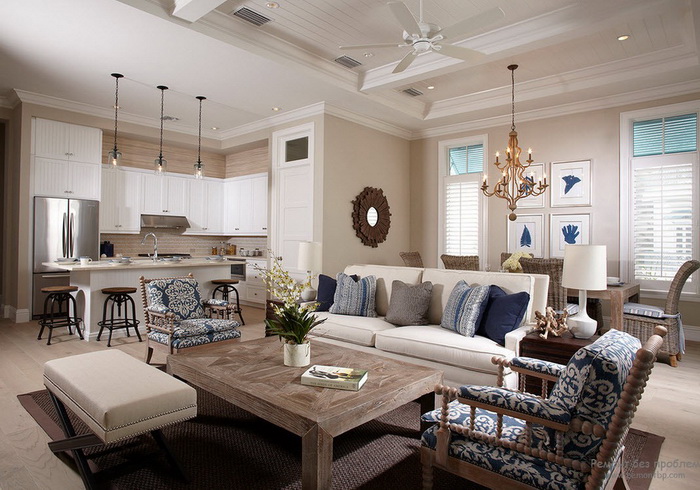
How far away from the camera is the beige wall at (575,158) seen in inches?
226

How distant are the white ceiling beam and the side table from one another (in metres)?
3.48

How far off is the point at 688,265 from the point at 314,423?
426 centimetres

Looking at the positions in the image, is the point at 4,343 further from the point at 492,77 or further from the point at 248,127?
the point at 492,77

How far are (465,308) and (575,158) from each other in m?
3.67

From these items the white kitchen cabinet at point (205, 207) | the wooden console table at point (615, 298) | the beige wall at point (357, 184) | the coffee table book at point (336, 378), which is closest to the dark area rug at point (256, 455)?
the coffee table book at point (336, 378)

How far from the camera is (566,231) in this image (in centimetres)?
609

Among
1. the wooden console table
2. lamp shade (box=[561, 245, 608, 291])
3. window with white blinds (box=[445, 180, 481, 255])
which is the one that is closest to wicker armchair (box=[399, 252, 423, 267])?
window with white blinds (box=[445, 180, 481, 255])

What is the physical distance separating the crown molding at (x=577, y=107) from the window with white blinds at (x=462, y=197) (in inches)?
8.7

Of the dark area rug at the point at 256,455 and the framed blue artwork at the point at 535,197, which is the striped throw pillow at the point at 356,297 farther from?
the framed blue artwork at the point at 535,197

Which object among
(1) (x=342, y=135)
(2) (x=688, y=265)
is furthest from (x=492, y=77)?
(2) (x=688, y=265)

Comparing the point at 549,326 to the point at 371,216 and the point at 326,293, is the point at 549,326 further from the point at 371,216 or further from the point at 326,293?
the point at 371,216

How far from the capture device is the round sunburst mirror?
21.9 ft

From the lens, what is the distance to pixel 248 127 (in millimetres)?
7539

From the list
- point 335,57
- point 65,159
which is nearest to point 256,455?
point 335,57
